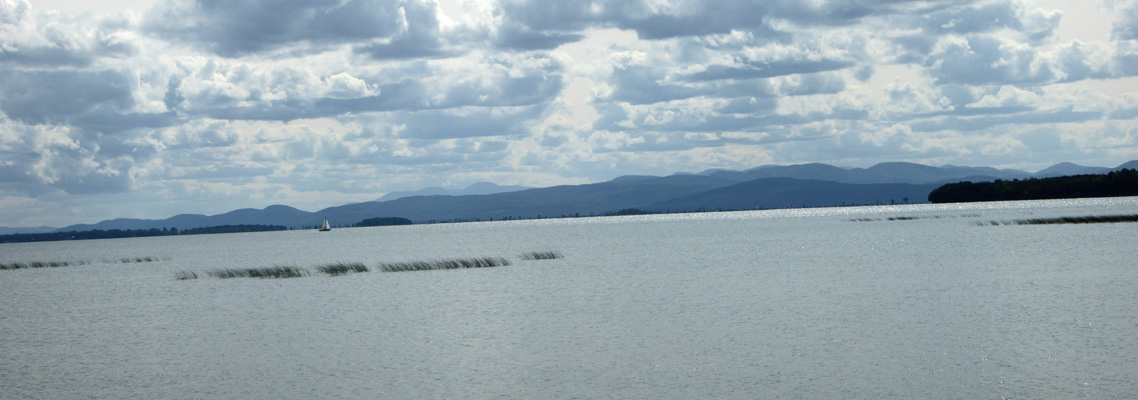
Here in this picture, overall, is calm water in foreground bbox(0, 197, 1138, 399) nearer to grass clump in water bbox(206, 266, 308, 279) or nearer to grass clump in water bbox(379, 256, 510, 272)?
grass clump in water bbox(206, 266, 308, 279)

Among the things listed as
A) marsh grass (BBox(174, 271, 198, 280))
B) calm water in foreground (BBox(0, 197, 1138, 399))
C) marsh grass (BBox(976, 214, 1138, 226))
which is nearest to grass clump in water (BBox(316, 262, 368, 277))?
marsh grass (BBox(174, 271, 198, 280))

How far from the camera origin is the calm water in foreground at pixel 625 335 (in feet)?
88.5

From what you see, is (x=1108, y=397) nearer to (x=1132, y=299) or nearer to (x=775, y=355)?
(x=775, y=355)

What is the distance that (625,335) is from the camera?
36.6 m

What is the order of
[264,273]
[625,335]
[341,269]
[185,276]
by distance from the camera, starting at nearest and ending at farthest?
[625,335] → [264,273] → [341,269] → [185,276]

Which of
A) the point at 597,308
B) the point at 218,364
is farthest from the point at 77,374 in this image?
the point at 597,308

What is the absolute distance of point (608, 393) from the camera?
26.2 meters

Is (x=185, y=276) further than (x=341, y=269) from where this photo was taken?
Yes

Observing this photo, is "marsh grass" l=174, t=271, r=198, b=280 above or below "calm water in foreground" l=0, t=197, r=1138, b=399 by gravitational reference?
above

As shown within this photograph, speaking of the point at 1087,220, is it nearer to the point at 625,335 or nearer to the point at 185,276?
the point at 625,335

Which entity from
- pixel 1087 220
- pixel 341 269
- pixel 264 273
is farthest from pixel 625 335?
pixel 1087 220

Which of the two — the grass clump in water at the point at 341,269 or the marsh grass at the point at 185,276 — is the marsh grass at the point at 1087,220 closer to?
the grass clump in water at the point at 341,269

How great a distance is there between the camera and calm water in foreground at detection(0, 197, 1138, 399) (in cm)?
2697

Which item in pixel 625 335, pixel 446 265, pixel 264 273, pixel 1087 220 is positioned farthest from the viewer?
pixel 1087 220
